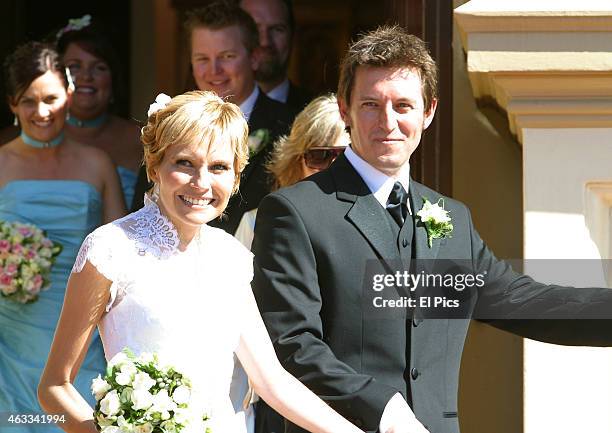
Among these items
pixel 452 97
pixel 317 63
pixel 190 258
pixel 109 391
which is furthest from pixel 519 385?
pixel 317 63

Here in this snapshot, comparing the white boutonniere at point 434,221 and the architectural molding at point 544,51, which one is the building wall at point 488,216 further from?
A: the white boutonniere at point 434,221

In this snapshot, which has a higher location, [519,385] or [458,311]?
[458,311]

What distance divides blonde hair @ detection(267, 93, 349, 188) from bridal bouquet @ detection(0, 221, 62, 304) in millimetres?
1533

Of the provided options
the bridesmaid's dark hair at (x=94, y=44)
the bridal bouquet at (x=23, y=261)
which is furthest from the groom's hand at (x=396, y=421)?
the bridesmaid's dark hair at (x=94, y=44)

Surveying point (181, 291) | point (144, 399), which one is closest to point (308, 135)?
point (181, 291)

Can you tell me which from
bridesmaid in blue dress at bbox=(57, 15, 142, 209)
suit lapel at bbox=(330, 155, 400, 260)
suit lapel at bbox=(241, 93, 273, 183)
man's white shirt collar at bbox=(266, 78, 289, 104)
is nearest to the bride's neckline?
suit lapel at bbox=(330, 155, 400, 260)

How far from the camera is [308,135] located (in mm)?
5117

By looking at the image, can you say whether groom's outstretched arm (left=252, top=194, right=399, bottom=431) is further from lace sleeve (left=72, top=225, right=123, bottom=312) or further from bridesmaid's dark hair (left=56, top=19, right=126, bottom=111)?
bridesmaid's dark hair (left=56, top=19, right=126, bottom=111)

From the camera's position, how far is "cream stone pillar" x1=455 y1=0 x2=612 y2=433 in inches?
193

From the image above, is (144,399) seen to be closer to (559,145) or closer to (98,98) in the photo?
(559,145)

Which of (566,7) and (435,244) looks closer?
(435,244)

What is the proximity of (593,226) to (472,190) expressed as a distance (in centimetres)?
90

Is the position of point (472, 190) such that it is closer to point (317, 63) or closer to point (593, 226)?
point (593, 226)

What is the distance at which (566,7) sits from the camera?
490 cm
